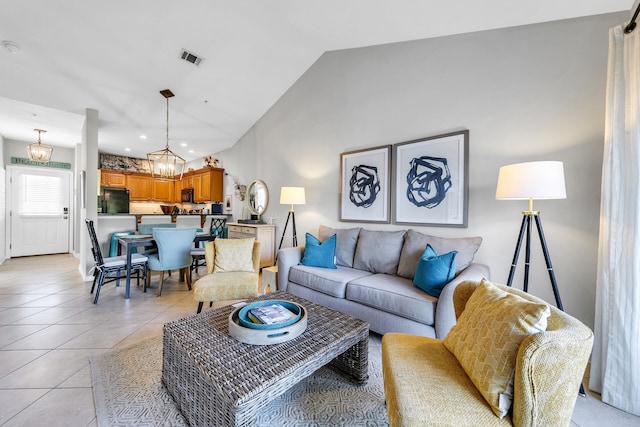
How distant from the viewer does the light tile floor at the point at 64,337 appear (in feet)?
4.77

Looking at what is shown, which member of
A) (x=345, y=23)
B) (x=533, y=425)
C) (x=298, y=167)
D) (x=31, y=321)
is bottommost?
(x=31, y=321)

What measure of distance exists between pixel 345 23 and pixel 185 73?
7.24ft

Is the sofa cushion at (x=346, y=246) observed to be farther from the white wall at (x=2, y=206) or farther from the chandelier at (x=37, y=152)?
the white wall at (x=2, y=206)

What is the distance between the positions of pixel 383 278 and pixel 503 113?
1901 mm

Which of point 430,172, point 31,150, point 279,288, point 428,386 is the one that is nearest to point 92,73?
point 31,150

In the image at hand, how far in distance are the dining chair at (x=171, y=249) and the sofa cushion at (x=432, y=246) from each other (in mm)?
2738

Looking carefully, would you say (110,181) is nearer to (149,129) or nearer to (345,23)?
(149,129)

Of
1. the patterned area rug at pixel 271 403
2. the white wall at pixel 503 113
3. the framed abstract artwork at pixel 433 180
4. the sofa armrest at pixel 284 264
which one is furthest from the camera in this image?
the sofa armrest at pixel 284 264

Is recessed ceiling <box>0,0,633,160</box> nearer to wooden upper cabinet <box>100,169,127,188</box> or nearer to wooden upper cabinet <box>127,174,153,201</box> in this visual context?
wooden upper cabinet <box>100,169,127,188</box>

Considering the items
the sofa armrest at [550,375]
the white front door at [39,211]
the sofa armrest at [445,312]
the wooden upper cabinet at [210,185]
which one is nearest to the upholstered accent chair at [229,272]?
the sofa armrest at [445,312]

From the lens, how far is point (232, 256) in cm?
293

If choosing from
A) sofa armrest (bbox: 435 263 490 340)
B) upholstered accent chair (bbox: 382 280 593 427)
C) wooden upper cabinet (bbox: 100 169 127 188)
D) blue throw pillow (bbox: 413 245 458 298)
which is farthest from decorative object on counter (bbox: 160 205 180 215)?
upholstered accent chair (bbox: 382 280 593 427)

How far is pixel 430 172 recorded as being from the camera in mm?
2770

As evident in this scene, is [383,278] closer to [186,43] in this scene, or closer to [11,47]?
[186,43]
